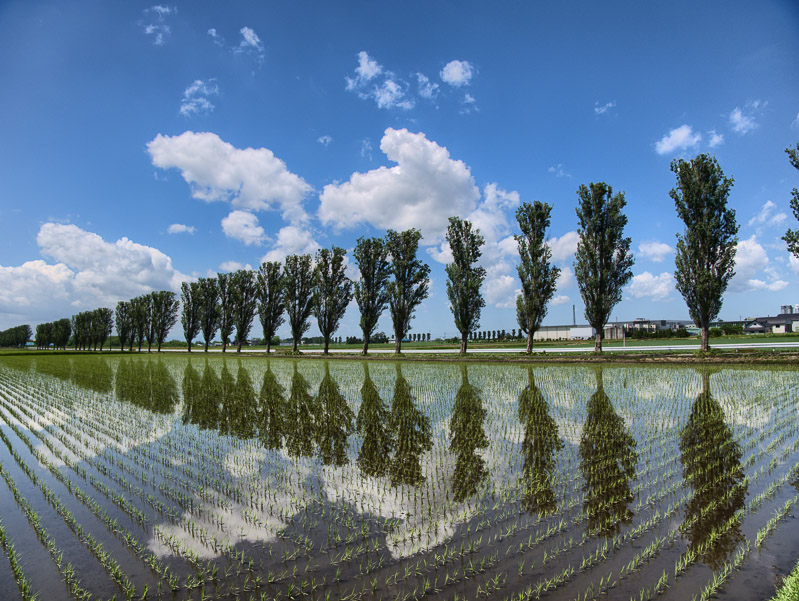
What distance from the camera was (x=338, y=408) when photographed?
46.6ft

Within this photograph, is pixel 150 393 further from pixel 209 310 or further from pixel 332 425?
pixel 209 310

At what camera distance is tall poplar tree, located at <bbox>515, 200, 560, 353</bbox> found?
38000 millimetres

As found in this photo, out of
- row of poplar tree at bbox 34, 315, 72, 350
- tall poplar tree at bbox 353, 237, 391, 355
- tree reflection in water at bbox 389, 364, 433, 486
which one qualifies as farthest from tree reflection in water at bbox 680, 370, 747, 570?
row of poplar tree at bbox 34, 315, 72, 350

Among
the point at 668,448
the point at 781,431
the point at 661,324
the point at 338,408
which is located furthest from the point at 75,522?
the point at 661,324

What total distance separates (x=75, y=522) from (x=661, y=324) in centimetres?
12114

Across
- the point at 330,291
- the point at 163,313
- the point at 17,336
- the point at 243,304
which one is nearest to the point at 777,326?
the point at 330,291

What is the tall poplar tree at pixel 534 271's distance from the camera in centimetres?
3800

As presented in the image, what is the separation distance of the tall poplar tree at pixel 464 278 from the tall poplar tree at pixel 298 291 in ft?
72.6

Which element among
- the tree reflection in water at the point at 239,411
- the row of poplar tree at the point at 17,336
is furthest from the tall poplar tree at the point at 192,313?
the row of poplar tree at the point at 17,336

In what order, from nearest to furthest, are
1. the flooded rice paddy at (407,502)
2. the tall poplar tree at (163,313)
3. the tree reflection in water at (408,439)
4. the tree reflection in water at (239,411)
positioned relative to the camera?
the flooded rice paddy at (407,502) < the tree reflection in water at (408,439) < the tree reflection in water at (239,411) < the tall poplar tree at (163,313)

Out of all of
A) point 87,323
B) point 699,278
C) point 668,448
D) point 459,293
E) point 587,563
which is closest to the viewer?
point 587,563

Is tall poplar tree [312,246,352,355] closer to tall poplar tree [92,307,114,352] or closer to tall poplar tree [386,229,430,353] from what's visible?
tall poplar tree [386,229,430,353]

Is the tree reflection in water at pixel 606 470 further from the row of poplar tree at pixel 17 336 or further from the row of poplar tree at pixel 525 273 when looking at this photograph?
the row of poplar tree at pixel 17 336

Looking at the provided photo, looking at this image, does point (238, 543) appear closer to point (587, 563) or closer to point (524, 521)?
point (524, 521)
